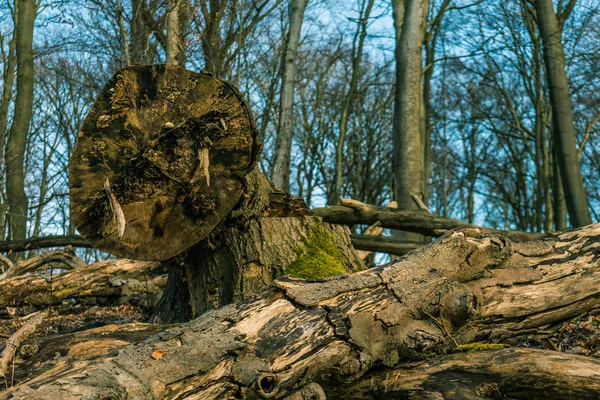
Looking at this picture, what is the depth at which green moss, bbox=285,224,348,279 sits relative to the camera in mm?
3986

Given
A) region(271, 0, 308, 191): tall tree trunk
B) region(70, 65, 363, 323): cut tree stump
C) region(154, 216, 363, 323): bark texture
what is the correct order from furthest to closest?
region(271, 0, 308, 191): tall tree trunk, region(154, 216, 363, 323): bark texture, region(70, 65, 363, 323): cut tree stump

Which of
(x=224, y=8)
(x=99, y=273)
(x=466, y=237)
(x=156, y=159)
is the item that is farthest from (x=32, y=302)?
(x=224, y=8)

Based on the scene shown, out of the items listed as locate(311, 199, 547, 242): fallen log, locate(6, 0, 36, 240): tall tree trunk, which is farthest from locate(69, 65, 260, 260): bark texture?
locate(6, 0, 36, 240): tall tree trunk

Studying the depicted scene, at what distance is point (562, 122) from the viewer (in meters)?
10.0

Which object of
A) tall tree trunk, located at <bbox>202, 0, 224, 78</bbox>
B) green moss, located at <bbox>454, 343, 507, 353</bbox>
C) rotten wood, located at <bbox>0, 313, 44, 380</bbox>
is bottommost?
green moss, located at <bbox>454, 343, 507, 353</bbox>

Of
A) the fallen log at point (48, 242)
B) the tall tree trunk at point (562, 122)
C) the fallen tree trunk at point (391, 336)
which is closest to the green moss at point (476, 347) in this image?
the fallen tree trunk at point (391, 336)

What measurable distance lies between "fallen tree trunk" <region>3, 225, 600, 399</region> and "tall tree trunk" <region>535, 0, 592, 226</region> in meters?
6.73

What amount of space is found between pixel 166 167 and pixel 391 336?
71.9 inches

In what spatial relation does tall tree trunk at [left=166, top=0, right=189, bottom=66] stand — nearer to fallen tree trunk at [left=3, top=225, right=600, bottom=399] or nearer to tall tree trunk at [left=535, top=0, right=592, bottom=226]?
tall tree trunk at [left=535, top=0, right=592, bottom=226]

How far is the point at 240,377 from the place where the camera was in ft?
8.38

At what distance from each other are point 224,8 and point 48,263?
393 inches

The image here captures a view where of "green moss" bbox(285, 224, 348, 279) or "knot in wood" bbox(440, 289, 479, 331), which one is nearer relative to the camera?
"knot in wood" bbox(440, 289, 479, 331)

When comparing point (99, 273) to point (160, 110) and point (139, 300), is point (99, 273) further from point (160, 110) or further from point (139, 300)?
point (160, 110)

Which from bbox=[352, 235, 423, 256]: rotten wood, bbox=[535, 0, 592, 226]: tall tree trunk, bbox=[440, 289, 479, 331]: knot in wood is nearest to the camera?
bbox=[440, 289, 479, 331]: knot in wood
